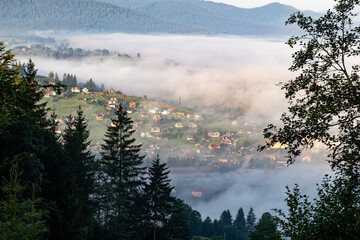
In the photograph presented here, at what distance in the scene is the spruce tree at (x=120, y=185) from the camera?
139 ft

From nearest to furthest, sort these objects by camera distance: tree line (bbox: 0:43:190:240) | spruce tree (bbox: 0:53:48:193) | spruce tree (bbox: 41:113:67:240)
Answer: spruce tree (bbox: 0:53:48:193) < tree line (bbox: 0:43:190:240) < spruce tree (bbox: 41:113:67:240)

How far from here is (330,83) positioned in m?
14.1

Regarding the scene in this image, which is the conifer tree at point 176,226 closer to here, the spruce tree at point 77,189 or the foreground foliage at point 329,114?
the spruce tree at point 77,189

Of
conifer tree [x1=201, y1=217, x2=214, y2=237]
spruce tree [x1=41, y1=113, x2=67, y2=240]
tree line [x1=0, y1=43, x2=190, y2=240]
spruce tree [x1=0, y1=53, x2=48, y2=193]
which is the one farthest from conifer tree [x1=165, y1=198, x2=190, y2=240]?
conifer tree [x1=201, y1=217, x2=214, y2=237]

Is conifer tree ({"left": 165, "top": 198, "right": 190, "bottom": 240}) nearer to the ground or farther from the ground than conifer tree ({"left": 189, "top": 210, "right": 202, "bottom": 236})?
nearer to the ground

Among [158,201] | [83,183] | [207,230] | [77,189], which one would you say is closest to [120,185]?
[158,201]

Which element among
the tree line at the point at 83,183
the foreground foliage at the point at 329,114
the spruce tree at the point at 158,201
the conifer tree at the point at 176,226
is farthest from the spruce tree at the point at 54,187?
the conifer tree at the point at 176,226

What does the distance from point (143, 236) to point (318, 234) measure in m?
32.3

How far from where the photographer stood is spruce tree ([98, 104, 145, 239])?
42.2 m

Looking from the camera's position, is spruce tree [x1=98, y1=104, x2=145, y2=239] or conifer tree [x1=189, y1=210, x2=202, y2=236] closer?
spruce tree [x1=98, y1=104, x2=145, y2=239]

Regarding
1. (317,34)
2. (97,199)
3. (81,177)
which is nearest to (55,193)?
(81,177)

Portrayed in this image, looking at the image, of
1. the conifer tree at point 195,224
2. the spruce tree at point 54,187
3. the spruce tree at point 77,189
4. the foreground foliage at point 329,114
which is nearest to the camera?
the foreground foliage at point 329,114

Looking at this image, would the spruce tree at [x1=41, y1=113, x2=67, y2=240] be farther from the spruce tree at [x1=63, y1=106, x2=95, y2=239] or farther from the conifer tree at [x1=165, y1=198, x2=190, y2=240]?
the conifer tree at [x1=165, y1=198, x2=190, y2=240]

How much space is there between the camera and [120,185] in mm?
46438
